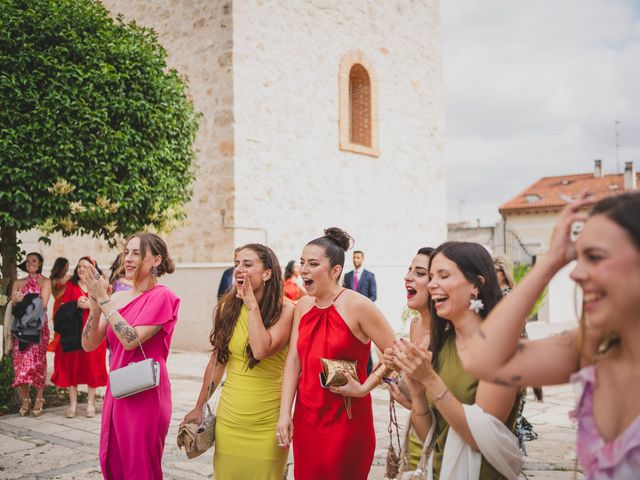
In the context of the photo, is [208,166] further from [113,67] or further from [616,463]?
[616,463]

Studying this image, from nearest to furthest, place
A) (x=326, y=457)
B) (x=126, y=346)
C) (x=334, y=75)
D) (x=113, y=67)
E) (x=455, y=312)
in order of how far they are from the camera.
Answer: (x=455, y=312) → (x=326, y=457) → (x=126, y=346) → (x=113, y=67) → (x=334, y=75)

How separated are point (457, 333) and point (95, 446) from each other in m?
4.91

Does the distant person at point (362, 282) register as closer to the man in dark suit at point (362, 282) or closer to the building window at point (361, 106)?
the man in dark suit at point (362, 282)

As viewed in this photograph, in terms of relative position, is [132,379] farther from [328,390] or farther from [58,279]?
[58,279]

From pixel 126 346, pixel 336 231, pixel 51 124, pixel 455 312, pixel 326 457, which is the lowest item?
pixel 326 457

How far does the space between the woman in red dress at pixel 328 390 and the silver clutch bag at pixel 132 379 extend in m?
0.84

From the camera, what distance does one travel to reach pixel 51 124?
729cm

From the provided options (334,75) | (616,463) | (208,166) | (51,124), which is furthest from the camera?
(334,75)

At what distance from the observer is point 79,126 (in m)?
7.56

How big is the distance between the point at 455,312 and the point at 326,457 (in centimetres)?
134

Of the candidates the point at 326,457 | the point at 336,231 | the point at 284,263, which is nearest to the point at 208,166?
the point at 284,263

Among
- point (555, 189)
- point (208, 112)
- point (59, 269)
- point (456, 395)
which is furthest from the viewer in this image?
point (555, 189)

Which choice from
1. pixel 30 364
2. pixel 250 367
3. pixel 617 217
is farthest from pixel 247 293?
pixel 30 364

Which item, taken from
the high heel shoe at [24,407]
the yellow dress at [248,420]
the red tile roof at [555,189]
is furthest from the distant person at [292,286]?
the red tile roof at [555,189]
